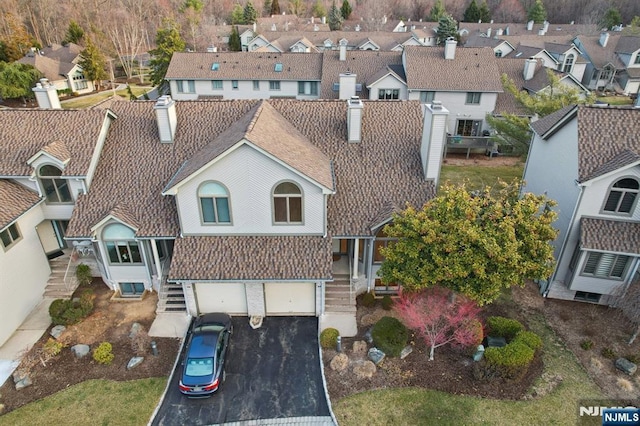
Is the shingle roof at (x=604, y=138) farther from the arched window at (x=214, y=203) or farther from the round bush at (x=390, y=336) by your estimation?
the arched window at (x=214, y=203)

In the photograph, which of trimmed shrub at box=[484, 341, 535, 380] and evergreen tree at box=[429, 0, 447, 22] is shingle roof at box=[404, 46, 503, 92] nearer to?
trimmed shrub at box=[484, 341, 535, 380]

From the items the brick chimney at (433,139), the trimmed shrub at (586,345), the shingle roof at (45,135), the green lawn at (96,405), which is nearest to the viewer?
the green lawn at (96,405)

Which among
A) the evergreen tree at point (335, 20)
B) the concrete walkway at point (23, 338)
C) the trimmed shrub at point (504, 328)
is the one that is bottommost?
the concrete walkway at point (23, 338)

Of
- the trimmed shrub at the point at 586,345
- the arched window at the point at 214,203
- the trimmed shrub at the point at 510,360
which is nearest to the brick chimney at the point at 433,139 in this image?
the trimmed shrub at the point at 510,360

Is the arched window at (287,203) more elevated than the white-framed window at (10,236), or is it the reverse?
the arched window at (287,203)

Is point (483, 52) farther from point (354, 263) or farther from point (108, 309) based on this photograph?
point (108, 309)

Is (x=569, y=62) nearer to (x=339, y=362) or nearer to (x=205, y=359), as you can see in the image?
(x=339, y=362)

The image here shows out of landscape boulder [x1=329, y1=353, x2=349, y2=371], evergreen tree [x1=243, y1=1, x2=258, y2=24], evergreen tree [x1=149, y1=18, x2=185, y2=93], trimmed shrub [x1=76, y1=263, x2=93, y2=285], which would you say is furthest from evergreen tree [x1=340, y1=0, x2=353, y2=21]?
landscape boulder [x1=329, y1=353, x2=349, y2=371]
